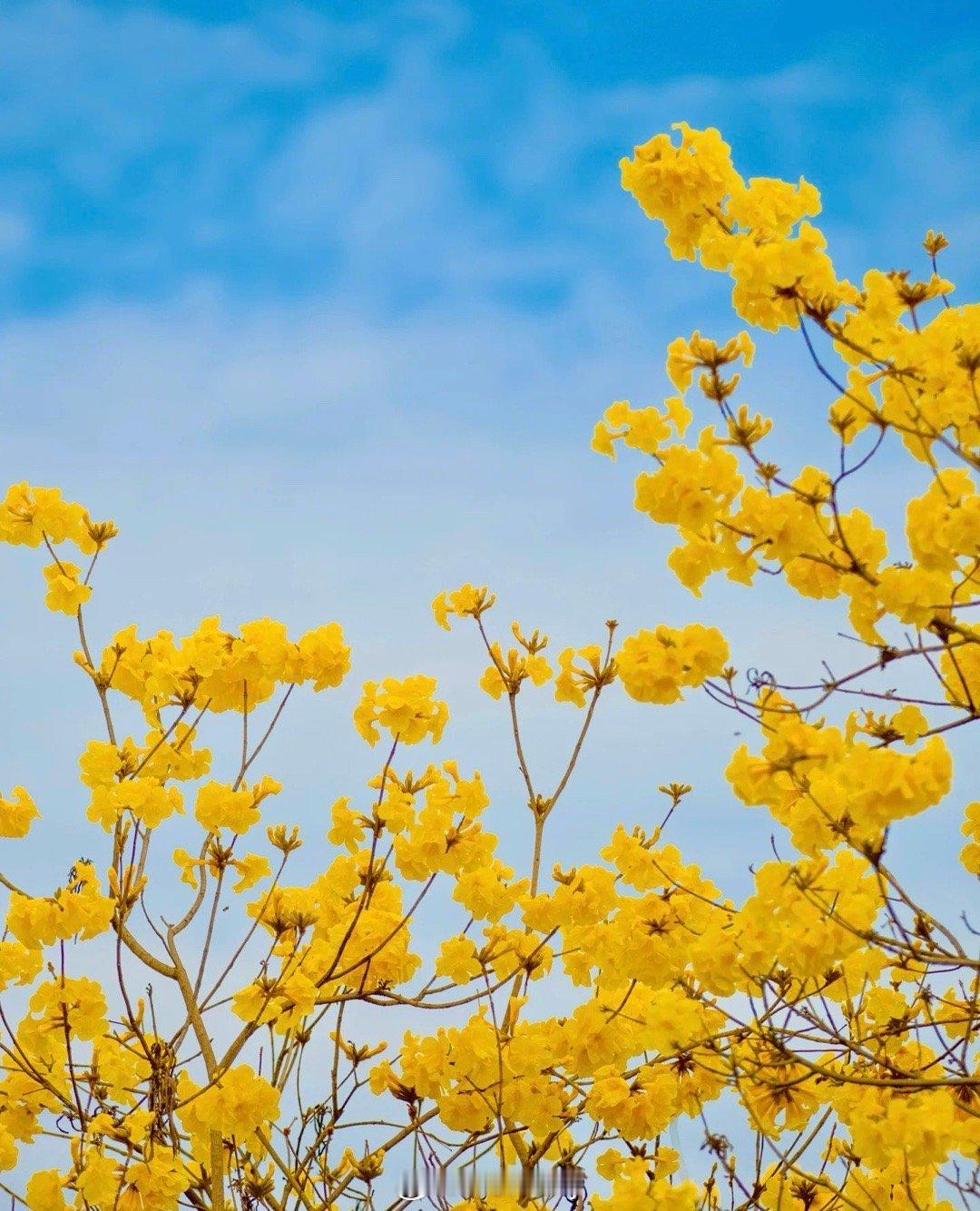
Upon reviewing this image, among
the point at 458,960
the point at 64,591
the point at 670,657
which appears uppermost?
the point at 64,591

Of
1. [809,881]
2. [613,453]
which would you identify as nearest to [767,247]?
[613,453]

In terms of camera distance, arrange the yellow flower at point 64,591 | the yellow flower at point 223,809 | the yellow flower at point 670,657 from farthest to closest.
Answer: the yellow flower at point 64,591
the yellow flower at point 223,809
the yellow flower at point 670,657

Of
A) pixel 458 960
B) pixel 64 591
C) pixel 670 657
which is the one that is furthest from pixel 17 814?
pixel 670 657

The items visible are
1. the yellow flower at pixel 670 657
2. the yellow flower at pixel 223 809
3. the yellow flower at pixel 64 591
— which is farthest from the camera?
the yellow flower at pixel 64 591

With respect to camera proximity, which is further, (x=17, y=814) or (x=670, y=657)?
(x=17, y=814)

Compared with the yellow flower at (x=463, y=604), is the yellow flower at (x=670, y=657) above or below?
below

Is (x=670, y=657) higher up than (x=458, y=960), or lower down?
higher up

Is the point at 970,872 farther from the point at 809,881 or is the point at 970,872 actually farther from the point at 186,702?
the point at 186,702

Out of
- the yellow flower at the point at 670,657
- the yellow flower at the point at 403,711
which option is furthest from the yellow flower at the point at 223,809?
the yellow flower at the point at 670,657

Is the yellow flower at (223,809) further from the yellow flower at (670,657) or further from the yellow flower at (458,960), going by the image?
the yellow flower at (670,657)

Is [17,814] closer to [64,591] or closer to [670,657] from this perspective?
[64,591]

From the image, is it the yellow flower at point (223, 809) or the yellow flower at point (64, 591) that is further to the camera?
the yellow flower at point (64, 591)

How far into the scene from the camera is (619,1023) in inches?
139

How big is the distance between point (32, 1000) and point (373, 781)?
105 cm
